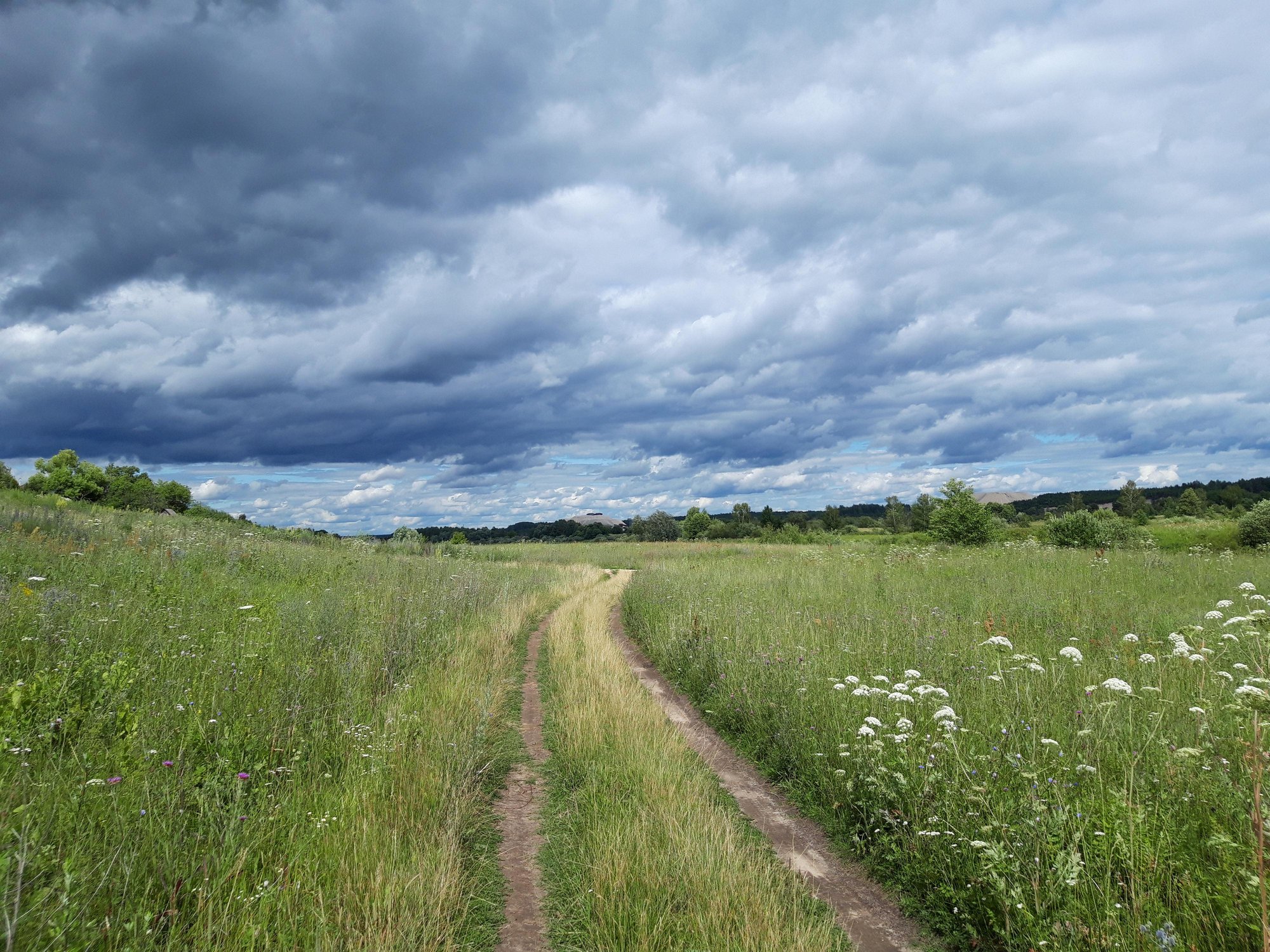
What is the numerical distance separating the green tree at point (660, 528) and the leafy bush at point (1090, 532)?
71716 millimetres

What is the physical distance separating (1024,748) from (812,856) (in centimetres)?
215

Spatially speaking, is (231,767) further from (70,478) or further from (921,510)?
(921,510)

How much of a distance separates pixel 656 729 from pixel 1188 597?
1258 centimetres

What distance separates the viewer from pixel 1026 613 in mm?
11391

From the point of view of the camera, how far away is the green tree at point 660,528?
101438mm

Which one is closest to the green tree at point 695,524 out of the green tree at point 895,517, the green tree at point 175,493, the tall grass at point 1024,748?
the green tree at point 895,517

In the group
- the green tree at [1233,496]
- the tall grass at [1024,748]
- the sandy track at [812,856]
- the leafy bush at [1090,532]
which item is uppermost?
the green tree at [1233,496]

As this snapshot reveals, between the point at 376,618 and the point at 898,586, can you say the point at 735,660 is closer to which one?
the point at 376,618

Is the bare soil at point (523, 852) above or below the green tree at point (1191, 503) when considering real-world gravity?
below

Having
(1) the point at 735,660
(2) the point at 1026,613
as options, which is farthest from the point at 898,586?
(1) the point at 735,660

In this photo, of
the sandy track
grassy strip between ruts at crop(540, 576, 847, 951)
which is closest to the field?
grassy strip between ruts at crop(540, 576, 847, 951)

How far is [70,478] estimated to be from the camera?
46812 mm

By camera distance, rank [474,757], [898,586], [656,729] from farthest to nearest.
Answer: [898,586], [656,729], [474,757]

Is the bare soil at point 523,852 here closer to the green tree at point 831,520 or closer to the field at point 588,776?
the field at point 588,776
